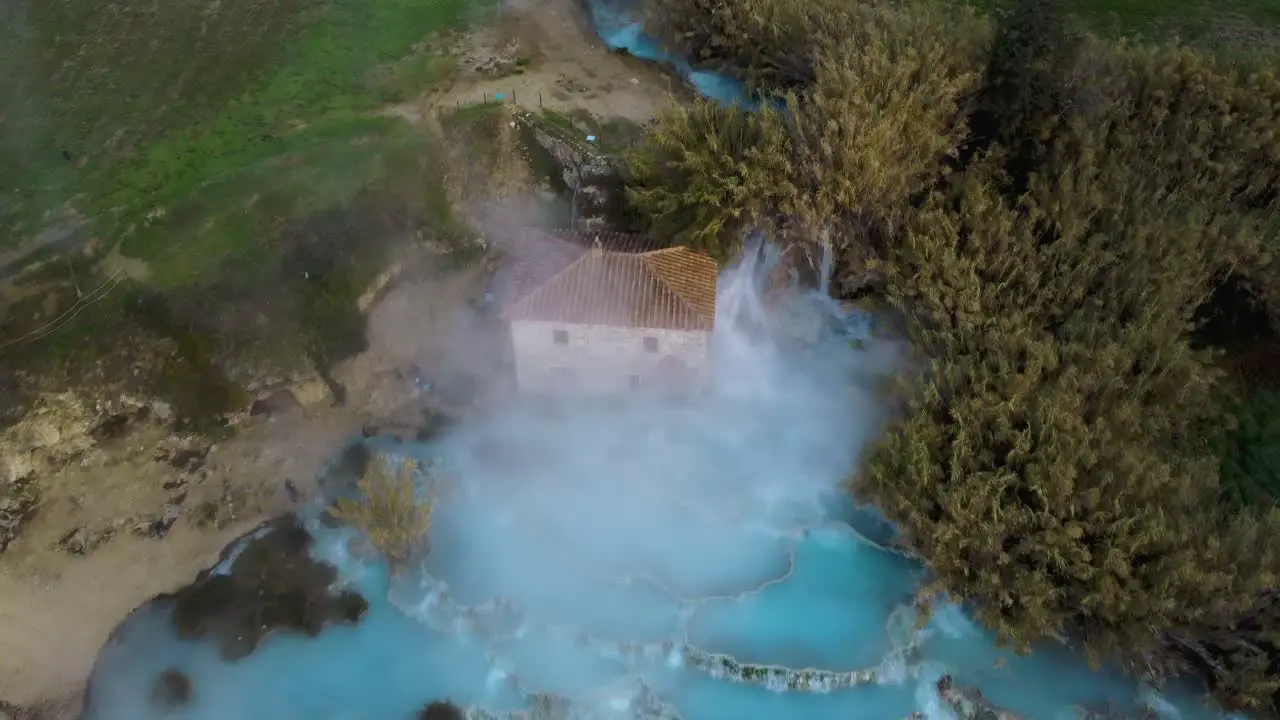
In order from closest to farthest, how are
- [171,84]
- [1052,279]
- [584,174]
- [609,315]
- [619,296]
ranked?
[1052,279] < [609,315] < [619,296] < [584,174] < [171,84]

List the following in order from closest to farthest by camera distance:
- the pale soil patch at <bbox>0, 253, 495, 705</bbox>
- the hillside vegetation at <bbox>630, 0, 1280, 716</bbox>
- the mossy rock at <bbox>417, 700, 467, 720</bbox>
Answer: the hillside vegetation at <bbox>630, 0, 1280, 716</bbox> → the mossy rock at <bbox>417, 700, 467, 720</bbox> → the pale soil patch at <bbox>0, 253, 495, 705</bbox>

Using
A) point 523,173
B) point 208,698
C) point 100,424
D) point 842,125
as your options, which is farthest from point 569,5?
point 208,698

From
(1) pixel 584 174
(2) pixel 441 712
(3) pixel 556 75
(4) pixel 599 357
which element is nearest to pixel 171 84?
(3) pixel 556 75

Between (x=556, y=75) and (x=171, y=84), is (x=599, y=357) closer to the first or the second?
(x=556, y=75)

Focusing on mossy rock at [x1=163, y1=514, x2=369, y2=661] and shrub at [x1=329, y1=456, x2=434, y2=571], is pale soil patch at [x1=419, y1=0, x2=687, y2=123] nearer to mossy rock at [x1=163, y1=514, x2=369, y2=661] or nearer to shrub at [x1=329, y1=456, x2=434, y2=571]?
shrub at [x1=329, y1=456, x2=434, y2=571]

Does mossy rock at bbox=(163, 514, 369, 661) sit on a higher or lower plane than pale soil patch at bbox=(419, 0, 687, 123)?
lower

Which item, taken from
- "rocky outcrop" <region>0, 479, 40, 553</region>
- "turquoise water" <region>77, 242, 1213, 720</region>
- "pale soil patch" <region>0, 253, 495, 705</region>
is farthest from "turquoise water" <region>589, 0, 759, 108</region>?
"rocky outcrop" <region>0, 479, 40, 553</region>

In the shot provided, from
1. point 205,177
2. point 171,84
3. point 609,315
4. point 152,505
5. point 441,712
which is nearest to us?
point 441,712
